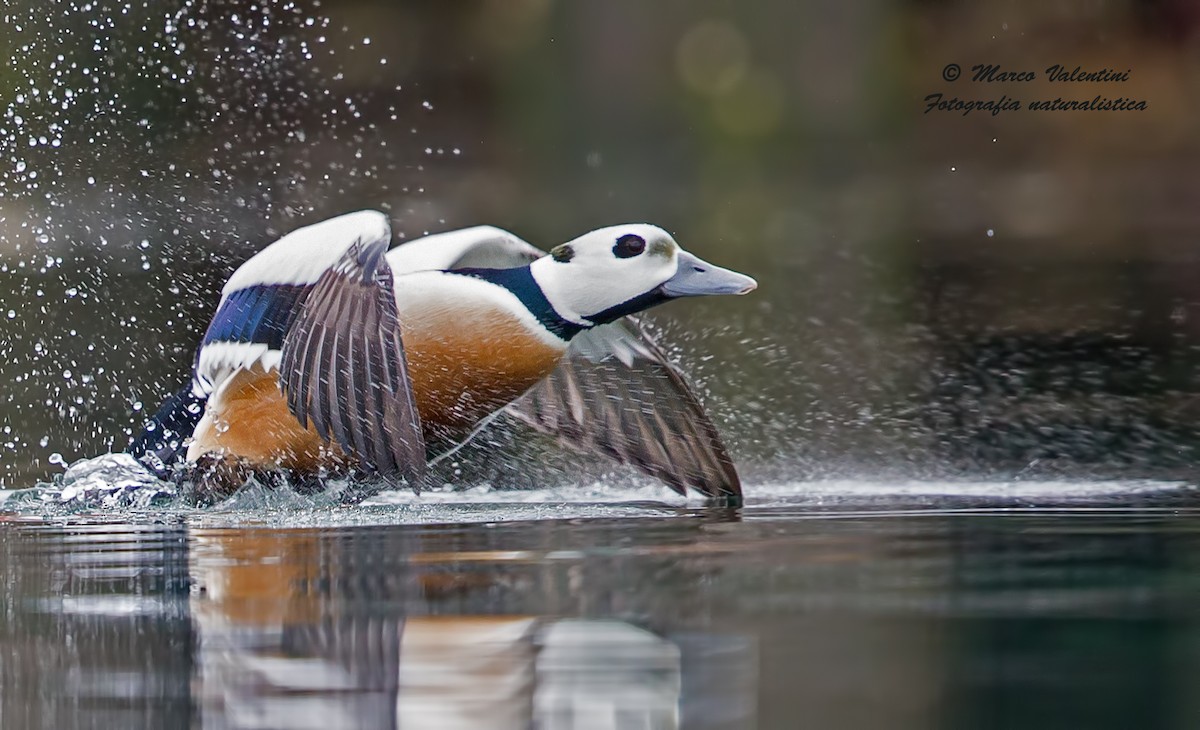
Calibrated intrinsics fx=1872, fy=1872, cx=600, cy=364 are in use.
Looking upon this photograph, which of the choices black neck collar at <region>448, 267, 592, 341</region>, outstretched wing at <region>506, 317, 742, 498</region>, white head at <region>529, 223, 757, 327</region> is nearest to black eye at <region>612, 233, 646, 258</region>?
white head at <region>529, 223, 757, 327</region>

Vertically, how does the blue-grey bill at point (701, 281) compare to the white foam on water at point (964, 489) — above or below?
above

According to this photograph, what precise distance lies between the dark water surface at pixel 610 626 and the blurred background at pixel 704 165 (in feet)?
19.0

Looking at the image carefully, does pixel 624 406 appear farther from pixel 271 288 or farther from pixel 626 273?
pixel 271 288

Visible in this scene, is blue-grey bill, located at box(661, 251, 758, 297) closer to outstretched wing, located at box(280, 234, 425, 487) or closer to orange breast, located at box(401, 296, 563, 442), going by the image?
orange breast, located at box(401, 296, 563, 442)

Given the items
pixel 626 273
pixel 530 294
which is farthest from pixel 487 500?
pixel 626 273

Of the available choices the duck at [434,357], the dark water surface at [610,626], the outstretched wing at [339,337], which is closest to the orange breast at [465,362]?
the duck at [434,357]

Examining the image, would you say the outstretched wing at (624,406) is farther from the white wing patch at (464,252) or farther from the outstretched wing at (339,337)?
the outstretched wing at (339,337)

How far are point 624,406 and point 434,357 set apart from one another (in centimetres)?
77

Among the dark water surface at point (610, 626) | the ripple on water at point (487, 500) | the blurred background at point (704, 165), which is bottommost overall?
the dark water surface at point (610, 626)

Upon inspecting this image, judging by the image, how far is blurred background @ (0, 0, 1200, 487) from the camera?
32.6 ft

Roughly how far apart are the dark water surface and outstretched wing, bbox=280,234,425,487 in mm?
257

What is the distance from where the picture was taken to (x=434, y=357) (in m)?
4.64

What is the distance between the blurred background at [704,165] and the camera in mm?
9930

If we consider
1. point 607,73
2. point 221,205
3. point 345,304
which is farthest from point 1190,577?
point 221,205
